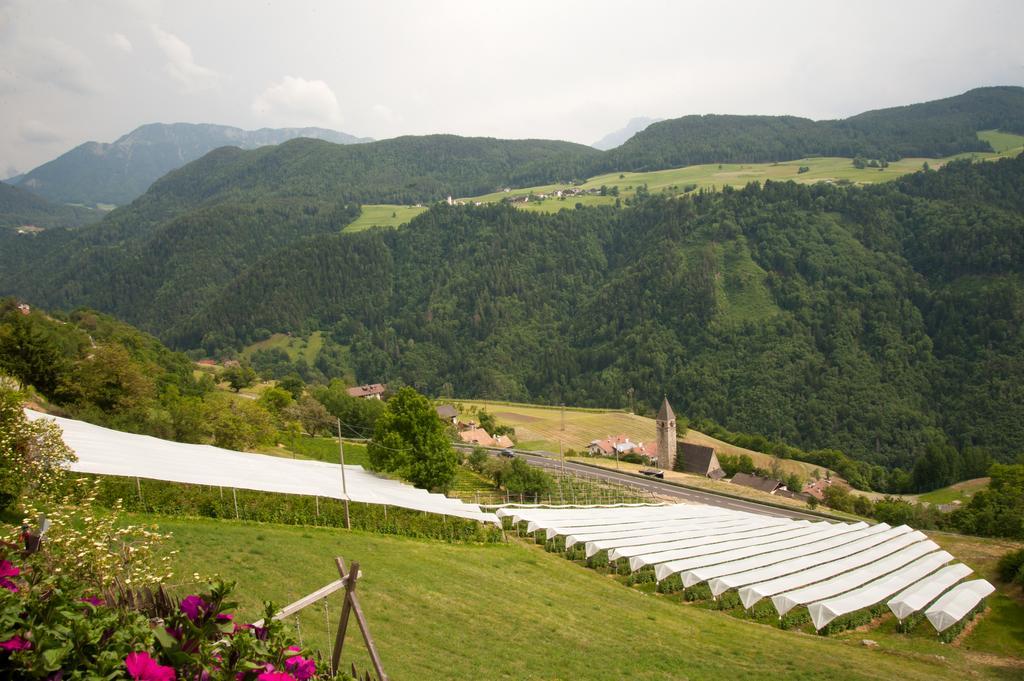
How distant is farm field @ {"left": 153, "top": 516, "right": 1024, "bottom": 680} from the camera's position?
13000 millimetres

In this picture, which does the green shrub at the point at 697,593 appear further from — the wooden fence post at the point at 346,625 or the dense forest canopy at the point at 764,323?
→ the dense forest canopy at the point at 764,323

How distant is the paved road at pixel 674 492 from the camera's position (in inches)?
2176

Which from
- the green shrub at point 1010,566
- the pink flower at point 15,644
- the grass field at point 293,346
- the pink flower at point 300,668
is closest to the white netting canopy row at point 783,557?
the green shrub at point 1010,566

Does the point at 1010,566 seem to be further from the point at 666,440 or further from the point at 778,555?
the point at 666,440

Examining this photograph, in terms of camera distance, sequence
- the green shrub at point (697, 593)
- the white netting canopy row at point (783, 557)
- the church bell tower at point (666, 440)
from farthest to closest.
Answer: the church bell tower at point (666, 440) → the green shrub at point (697, 593) → the white netting canopy row at point (783, 557)

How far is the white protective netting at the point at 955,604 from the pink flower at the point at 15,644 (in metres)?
27.6

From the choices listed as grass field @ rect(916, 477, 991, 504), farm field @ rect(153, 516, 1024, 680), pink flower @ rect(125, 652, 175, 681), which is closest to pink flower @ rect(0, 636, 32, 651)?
pink flower @ rect(125, 652, 175, 681)

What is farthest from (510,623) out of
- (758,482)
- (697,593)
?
(758,482)

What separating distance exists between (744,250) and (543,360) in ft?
203

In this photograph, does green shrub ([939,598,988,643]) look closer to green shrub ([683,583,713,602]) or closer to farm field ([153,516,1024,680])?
farm field ([153,516,1024,680])

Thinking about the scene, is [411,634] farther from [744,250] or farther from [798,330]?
[744,250]

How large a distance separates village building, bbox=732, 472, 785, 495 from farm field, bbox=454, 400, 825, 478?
8.83 meters

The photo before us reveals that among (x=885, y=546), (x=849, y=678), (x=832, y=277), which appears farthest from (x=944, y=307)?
(x=849, y=678)

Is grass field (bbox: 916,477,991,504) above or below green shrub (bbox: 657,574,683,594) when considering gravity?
below
